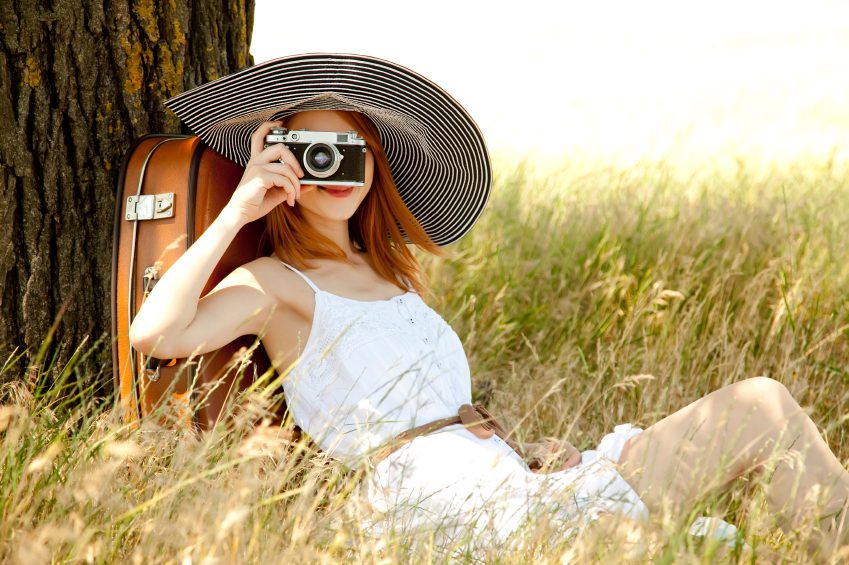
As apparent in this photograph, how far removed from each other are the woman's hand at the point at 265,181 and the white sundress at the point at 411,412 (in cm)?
25

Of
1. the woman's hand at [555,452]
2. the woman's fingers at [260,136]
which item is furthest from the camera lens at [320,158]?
the woman's hand at [555,452]

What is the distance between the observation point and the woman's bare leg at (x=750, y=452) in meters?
2.40

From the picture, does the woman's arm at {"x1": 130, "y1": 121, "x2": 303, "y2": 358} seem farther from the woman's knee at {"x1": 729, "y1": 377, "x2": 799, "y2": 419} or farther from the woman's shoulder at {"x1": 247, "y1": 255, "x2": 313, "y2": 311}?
the woman's knee at {"x1": 729, "y1": 377, "x2": 799, "y2": 419}

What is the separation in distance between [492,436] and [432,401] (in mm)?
211

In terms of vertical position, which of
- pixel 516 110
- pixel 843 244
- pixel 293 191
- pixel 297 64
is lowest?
pixel 516 110

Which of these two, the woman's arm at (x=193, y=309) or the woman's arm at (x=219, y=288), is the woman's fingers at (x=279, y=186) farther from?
the woman's arm at (x=193, y=309)

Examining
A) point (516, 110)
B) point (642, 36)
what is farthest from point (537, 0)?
point (516, 110)

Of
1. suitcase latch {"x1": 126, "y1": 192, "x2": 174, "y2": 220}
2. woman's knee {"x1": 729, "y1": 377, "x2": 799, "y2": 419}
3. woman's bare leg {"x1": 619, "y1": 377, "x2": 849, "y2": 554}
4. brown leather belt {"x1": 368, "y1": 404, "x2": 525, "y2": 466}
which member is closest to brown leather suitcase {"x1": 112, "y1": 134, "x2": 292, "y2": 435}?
suitcase latch {"x1": 126, "y1": 192, "x2": 174, "y2": 220}

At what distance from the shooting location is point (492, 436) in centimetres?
279

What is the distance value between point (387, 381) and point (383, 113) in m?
0.78

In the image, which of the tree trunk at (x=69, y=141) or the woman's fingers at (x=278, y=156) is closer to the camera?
the woman's fingers at (x=278, y=156)

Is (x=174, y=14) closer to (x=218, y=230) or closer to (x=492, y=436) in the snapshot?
(x=218, y=230)

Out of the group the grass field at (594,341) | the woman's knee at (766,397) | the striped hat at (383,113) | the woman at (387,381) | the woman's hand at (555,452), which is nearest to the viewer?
the grass field at (594,341)

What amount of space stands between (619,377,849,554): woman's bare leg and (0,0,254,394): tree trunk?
5.22 feet
